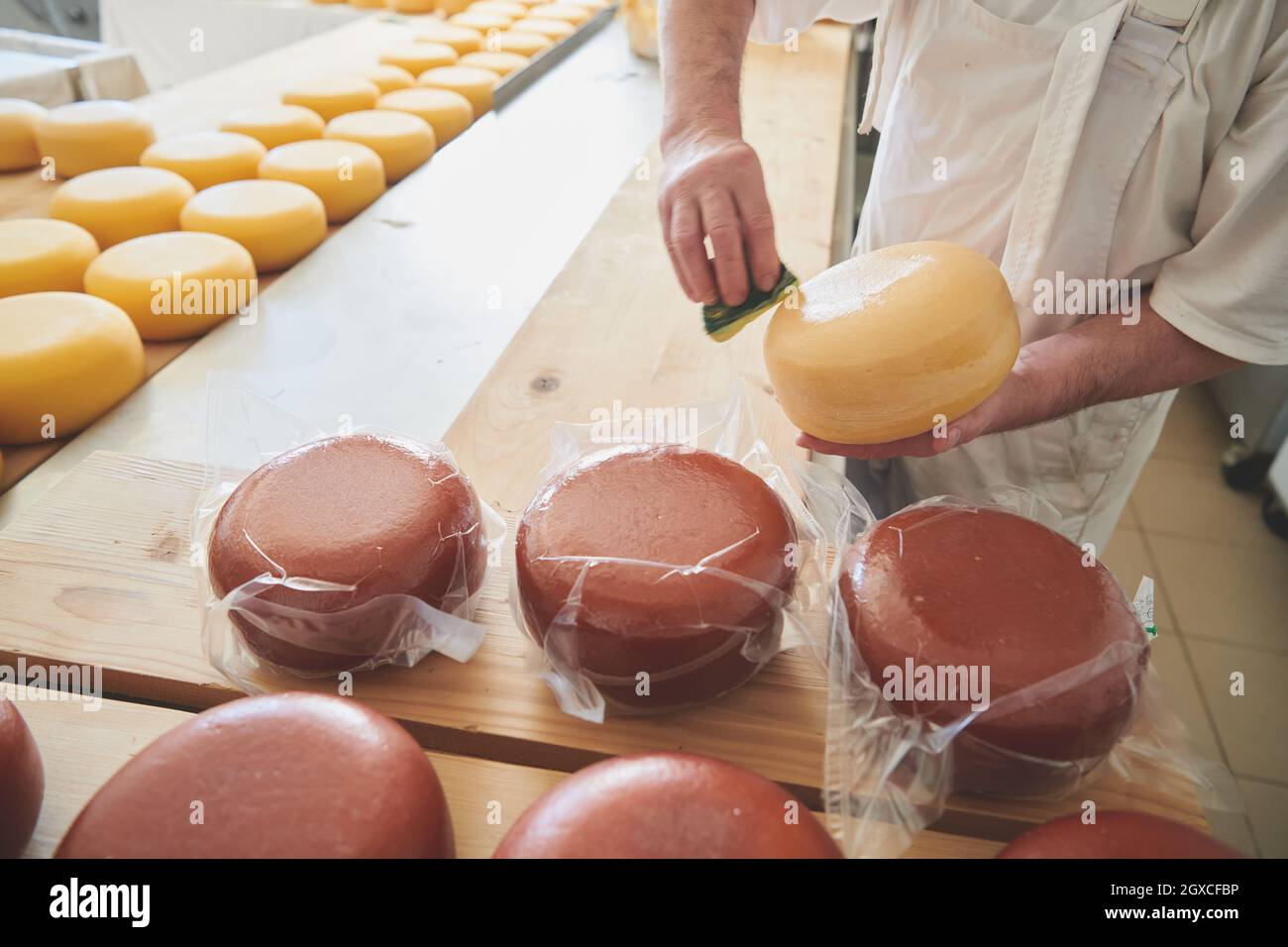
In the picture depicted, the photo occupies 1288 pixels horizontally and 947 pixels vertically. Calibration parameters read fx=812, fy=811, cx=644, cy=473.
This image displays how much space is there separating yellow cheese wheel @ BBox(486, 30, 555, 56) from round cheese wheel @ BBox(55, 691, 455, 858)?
11.4 ft

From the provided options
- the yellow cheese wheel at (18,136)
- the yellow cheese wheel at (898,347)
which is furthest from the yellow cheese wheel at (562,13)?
the yellow cheese wheel at (898,347)

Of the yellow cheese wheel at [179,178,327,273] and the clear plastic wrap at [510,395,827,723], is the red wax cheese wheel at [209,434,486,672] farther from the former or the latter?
the yellow cheese wheel at [179,178,327,273]

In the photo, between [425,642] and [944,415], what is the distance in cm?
62

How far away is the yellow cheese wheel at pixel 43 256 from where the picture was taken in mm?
1704

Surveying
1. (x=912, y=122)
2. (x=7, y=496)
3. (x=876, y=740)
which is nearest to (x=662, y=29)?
(x=912, y=122)

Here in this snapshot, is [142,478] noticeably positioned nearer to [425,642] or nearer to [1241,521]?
[425,642]

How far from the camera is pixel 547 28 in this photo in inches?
149

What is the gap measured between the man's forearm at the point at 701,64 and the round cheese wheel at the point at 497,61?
2037 millimetres

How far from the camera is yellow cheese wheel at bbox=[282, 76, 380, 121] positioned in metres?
2.78

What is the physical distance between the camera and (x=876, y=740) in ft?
2.28

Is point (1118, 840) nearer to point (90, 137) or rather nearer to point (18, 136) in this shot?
point (90, 137)

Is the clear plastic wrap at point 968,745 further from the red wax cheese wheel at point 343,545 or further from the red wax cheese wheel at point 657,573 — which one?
the red wax cheese wheel at point 343,545

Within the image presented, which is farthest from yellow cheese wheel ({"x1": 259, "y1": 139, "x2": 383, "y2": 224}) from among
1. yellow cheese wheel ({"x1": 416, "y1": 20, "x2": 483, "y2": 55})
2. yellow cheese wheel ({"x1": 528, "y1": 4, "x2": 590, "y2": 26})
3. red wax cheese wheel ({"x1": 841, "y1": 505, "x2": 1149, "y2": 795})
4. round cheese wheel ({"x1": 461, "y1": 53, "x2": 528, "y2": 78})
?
yellow cheese wheel ({"x1": 528, "y1": 4, "x2": 590, "y2": 26})

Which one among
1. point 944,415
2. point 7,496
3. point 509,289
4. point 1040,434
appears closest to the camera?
point 944,415
